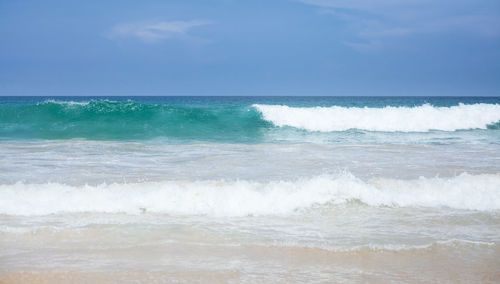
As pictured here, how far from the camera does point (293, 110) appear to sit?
18.6 metres

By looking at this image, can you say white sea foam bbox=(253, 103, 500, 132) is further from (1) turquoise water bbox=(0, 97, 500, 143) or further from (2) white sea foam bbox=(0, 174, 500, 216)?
(2) white sea foam bbox=(0, 174, 500, 216)

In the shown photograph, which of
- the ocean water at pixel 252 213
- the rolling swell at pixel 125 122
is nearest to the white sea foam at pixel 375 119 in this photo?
the rolling swell at pixel 125 122

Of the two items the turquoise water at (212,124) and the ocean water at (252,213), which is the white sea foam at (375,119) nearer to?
the turquoise water at (212,124)

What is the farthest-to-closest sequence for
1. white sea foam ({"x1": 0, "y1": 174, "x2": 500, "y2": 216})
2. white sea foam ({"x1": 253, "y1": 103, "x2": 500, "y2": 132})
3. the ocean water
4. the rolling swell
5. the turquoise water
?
1. white sea foam ({"x1": 253, "y1": 103, "x2": 500, "y2": 132})
2. the turquoise water
3. the rolling swell
4. white sea foam ({"x1": 0, "y1": 174, "x2": 500, "y2": 216})
5. the ocean water

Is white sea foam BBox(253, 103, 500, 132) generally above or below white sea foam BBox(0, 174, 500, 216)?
above

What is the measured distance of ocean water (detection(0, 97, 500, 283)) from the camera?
3.47m

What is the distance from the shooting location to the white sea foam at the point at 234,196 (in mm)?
5027

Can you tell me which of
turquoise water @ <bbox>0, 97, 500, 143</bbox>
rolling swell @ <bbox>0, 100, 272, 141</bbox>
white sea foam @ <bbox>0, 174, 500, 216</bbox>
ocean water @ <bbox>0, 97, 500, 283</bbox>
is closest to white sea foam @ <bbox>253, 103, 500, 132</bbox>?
turquoise water @ <bbox>0, 97, 500, 143</bbox>

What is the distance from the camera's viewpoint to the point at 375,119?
1802cm

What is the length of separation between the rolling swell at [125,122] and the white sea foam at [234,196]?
7.21 meters

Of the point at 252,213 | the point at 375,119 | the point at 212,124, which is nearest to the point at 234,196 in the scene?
the point at 252,213

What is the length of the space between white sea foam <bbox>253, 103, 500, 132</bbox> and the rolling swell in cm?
100

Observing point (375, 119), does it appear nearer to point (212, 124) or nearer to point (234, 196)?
point (212, 124)

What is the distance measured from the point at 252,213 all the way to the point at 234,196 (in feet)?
1.43
